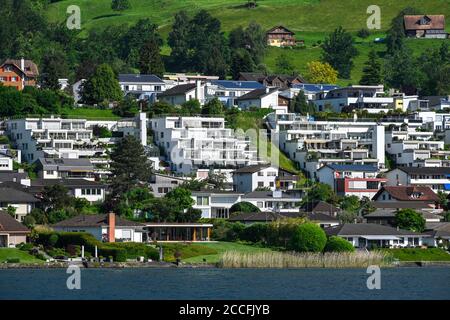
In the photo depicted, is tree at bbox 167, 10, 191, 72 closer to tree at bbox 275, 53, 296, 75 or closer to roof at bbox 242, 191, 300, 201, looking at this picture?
tree at bbox 275, 53, 296, 75

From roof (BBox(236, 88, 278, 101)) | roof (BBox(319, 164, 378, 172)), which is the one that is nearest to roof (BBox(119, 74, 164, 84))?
roof (BBox(236, 88, 278, 101))

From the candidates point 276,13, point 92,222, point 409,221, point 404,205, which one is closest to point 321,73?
point 276,13

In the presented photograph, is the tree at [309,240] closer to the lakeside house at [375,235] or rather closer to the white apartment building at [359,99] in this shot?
the lakeside house at [375,235]

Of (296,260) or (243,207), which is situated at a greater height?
(243,207)

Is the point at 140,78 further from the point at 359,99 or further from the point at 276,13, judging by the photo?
the point at 276,13

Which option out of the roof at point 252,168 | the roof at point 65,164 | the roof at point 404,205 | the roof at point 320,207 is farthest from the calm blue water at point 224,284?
the roof at point 252,168

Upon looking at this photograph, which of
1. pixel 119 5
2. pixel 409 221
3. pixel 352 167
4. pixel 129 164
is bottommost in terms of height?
pixel 409 221

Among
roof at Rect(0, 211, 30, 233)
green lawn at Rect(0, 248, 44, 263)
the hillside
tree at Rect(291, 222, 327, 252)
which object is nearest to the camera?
green lawn at Rect(0, 248, 44, 263)
